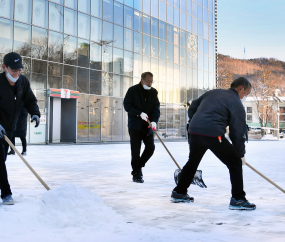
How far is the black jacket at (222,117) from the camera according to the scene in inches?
157

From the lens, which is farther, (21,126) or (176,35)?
(176,35)

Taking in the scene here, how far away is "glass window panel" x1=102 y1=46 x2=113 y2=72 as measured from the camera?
24359 millimetres

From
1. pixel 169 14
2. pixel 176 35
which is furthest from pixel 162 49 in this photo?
pixel 169 14

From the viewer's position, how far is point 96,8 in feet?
78.7

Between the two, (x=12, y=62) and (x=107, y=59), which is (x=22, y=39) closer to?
(x=107, y=59)

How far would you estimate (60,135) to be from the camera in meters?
22.3

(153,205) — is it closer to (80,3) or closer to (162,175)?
→ (162,175)

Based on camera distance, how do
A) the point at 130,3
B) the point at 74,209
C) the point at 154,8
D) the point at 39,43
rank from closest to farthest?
the point at 74,209
the point at 39,43
the point at 130,3
the point at 154,8

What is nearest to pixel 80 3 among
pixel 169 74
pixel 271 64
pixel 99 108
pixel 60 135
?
pixel 99 108

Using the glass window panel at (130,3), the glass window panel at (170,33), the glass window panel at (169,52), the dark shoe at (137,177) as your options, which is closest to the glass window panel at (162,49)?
the glass window panel at (169,52)

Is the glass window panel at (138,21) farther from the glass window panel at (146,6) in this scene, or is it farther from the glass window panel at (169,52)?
the glass window panel at (169,52)

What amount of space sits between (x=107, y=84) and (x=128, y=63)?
111 inches

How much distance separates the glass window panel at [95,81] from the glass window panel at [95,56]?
14.8 inches

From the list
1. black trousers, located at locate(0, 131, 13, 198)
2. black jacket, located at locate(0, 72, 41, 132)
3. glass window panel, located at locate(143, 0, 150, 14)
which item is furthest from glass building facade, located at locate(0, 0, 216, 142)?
black trousers, located at locate(0, 131, 13, 198)
